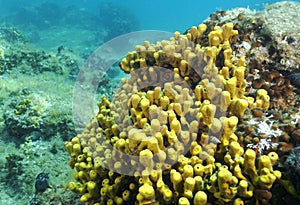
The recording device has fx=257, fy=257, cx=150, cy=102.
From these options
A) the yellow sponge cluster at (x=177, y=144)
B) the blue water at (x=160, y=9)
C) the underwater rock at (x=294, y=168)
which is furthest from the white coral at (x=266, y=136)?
the blue water at (x=160, y=9)

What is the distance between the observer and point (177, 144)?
7.66 feet

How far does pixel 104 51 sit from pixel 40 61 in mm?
6692

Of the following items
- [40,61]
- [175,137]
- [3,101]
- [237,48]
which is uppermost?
[40,61]

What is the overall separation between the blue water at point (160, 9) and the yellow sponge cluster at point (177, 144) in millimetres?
2420

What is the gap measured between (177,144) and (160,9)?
70156 mm

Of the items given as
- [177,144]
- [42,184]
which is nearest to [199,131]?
[177,144]

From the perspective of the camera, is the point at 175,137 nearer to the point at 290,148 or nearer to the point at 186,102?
the point at 186,102

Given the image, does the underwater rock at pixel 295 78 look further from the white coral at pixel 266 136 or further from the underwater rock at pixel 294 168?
the underwater rock at pixel 294 168

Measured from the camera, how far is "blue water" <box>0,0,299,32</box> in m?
33.7

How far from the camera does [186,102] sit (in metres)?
2.56

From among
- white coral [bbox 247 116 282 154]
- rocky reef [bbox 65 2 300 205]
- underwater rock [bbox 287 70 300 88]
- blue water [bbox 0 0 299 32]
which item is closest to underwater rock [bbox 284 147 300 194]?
rocky reef [bbox 65 2 300 205]

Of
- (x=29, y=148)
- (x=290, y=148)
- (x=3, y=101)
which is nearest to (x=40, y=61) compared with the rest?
(x=3, y=101)

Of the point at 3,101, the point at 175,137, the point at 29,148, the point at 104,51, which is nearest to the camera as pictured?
the point at 175,137

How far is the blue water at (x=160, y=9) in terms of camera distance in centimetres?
3369
